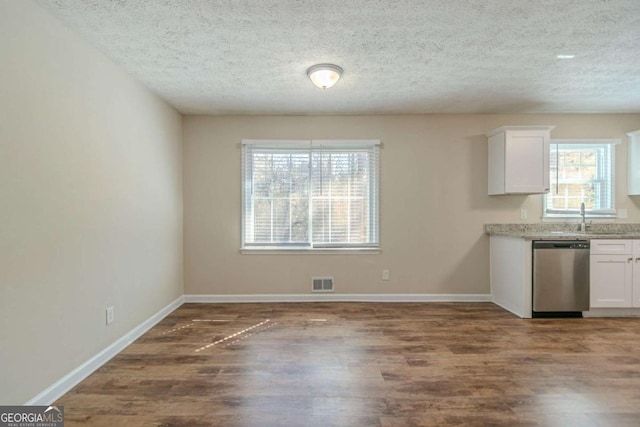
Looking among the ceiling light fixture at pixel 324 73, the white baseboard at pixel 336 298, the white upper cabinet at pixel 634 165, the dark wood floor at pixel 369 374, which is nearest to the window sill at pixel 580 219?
the white upper cabinet at pixel 634 165

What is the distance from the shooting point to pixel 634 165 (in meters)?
3.97

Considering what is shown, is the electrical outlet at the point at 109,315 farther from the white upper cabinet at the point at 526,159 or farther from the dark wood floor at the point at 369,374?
the white upper cabinet at the point at 526,159

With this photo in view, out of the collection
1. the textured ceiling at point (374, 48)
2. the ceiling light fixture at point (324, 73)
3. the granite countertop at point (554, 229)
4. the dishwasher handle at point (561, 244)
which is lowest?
the dishwasher handle at point (561, 244)

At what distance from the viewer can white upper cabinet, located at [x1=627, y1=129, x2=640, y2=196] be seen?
12.9 ft

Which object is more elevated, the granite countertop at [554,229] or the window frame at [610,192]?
the window frame at [610,192]

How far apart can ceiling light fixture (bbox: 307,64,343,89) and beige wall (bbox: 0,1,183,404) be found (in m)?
1.68

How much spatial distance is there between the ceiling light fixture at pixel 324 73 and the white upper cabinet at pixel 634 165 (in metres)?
4.02

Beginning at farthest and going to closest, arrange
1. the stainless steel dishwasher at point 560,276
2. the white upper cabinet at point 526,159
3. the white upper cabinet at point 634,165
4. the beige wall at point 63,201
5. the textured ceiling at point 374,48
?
the white upper cabinet at point 634,165
the white upper cabinet at point 526,159
the stainless steel dishwasher at point 560,276
the textured ceiling at point 374,48
the beige wall at point 63,201

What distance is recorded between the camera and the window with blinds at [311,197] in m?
4.11

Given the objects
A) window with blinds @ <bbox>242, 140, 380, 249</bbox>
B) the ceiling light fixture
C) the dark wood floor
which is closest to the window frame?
the dark wood floor

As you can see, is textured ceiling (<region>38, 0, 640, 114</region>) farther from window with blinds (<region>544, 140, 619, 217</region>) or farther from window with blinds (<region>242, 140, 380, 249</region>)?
window with blinds (<region>242, 140, 380, 249</region>)

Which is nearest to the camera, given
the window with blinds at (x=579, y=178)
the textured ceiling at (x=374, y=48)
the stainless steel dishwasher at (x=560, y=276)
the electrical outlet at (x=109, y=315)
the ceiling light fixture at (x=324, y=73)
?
the textured ceiling at (x=374, y=48)

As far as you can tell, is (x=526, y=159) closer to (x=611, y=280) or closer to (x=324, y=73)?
(x=611, y=280)

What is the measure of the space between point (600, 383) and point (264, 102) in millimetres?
3867
